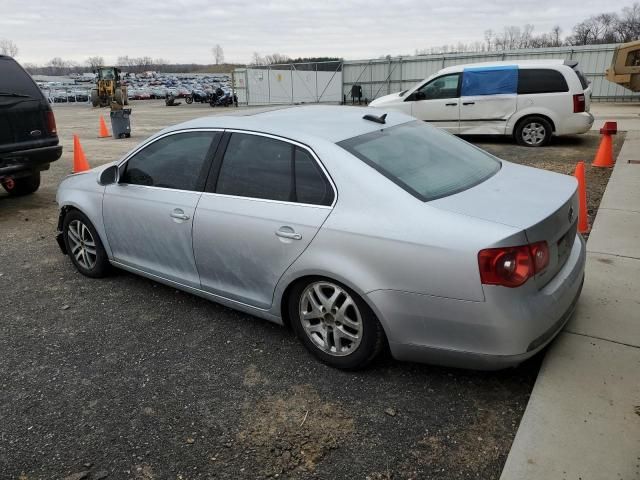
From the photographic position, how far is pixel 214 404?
2.95m

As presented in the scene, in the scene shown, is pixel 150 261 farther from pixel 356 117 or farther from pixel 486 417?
pixel 486 417

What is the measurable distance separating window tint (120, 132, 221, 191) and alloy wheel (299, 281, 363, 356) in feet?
3.91

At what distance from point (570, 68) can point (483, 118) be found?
75.2 inches

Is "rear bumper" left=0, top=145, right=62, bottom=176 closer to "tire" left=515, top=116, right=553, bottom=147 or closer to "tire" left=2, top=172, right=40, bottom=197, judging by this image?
"tire" left=2, top=172, right=40, bottom=197

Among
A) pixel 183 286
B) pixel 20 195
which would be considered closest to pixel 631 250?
pixel 183 286

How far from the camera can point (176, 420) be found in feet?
9.26

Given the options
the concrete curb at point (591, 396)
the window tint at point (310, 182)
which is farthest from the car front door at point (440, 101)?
the window tint at point (310, 182)

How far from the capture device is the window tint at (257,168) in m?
3.30

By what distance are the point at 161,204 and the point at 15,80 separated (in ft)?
14.6

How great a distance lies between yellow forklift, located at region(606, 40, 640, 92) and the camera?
17.1 metres

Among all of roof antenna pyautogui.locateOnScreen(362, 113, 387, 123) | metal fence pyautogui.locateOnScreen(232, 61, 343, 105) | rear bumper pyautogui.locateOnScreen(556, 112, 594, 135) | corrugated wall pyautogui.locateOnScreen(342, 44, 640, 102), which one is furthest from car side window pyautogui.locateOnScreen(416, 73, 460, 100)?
metal fence pyautogui.locateOnScreen(232, 61, 343, 105)

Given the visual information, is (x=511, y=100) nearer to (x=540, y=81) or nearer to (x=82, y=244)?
(x=540, y=81)

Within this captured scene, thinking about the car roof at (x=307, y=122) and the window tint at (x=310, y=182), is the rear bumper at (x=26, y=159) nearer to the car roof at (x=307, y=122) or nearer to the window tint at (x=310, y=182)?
the car roof at (x=307, y=122)

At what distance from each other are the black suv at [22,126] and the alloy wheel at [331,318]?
532cm
